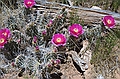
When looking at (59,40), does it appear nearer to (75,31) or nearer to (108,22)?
(75,31)

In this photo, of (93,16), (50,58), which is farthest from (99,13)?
(50,58)

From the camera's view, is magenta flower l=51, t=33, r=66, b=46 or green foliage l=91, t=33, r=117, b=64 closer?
magenta flower l=51, t=33, r=66, b=46

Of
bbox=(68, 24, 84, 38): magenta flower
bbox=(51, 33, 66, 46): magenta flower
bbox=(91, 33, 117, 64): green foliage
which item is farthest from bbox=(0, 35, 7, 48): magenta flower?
bbox=(91, 33, 117, 64): green foliage

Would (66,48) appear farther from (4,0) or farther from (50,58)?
(4,0)

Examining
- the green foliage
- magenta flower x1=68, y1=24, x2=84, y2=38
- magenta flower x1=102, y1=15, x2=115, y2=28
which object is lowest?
the green foliage

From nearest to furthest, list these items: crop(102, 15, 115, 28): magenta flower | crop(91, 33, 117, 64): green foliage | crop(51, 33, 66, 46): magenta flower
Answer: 1. crop(51, 33, 66, 46): magenta flower
2. crop(102, 15, 115, 28): magenta flower
3. crop(91, 33, 117, 64): green foliage

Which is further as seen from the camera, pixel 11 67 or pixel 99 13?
pixel 99 13

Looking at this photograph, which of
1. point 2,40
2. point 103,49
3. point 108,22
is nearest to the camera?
point 2,40

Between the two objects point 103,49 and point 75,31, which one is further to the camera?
point 103,49

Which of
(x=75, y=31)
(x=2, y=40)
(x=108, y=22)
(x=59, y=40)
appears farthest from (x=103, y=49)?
(x=2, y=40)

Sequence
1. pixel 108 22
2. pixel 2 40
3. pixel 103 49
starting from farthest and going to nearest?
pixel 103 49 < pixel 108 22 < pixel 2 40

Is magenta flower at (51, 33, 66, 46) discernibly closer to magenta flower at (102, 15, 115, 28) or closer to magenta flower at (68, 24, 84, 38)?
magenta flower at (68, 24, 84, 38)
